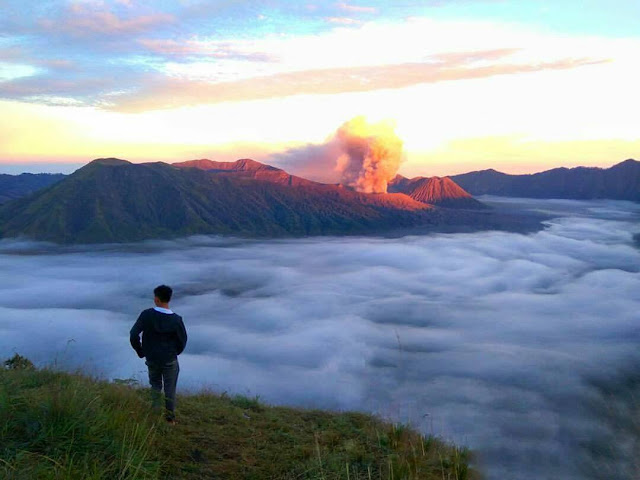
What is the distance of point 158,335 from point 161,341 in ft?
0.36

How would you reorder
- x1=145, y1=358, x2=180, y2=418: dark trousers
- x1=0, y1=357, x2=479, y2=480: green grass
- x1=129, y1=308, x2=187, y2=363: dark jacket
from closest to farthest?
1. x1=0, y1=357, x2=479, y2=480: green grass
2. x1=129, y1=308, x2=187, y2=363: dark jacket
3. x1=145, y1=358, x2=180, y2=418: dark trousers

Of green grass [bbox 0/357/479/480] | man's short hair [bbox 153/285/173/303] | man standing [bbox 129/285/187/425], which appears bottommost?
green grass [bbox 0/357/479/480]

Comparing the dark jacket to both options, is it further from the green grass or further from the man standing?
the green grass

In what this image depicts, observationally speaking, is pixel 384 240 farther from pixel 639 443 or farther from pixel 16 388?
pixel 16 388

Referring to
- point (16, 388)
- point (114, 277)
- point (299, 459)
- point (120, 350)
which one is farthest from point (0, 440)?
point (114, 277)

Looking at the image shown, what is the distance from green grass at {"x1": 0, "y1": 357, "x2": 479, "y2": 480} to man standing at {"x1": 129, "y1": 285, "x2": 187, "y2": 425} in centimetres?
36

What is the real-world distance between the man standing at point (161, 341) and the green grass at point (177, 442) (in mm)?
361

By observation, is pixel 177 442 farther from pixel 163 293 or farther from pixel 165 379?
pixel 163 293

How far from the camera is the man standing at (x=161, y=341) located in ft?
23.4

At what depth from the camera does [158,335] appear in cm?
726

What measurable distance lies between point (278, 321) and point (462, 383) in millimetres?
39562

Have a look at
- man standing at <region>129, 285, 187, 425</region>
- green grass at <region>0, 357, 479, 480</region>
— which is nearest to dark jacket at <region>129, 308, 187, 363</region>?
man standing at <region>129, 285, 187, 425</region>

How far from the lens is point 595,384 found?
137 ft

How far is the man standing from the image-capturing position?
281 inches
